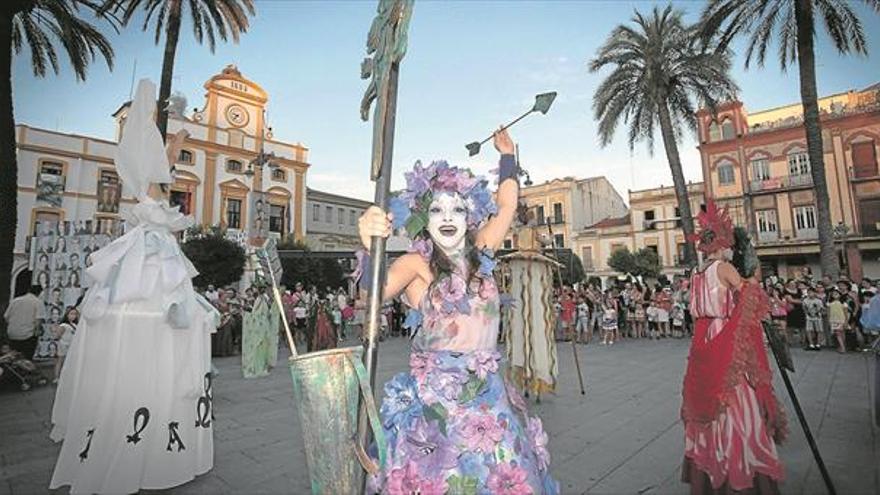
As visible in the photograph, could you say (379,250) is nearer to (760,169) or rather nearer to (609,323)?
(609,323)

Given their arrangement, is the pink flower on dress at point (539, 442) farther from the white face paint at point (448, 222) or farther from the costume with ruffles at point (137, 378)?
the costume with ruffles at point (137, 378)

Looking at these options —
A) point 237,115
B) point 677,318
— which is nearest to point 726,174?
point 677,318

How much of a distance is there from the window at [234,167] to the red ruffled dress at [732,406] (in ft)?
129

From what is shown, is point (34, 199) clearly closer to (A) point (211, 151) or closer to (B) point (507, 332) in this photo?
(A) point (211, 151)

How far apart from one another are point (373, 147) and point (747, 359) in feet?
10.2

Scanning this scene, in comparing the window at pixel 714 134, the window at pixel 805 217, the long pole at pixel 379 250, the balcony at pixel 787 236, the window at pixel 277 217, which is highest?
the window at pixel 714 134

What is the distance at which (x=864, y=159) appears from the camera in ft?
105

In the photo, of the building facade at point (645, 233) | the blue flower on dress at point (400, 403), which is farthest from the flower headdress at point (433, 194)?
the building facade at point (645, 233)

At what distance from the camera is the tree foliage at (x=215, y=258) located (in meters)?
27.3

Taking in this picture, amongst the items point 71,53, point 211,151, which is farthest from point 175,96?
point 71,53

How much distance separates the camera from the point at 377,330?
1.80 meters

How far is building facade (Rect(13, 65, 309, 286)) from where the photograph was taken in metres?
28.4

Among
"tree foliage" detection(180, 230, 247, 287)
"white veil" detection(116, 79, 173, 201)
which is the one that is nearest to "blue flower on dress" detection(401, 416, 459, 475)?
"white veil" detection(116, 79, 173, 201)

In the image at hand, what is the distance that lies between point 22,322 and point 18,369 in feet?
3.22
